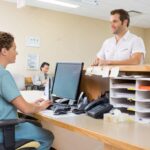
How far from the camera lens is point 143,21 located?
7.89m

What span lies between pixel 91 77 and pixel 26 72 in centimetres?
449

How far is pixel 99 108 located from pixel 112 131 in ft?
1.29

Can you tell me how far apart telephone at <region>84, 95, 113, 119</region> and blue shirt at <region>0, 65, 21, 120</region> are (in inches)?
18.8

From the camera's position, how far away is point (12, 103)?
166 cm

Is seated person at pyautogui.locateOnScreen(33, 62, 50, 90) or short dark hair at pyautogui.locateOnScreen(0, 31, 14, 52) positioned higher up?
short dark hair at pyautogui.locateOnScreen(0, 31, 14, 52)

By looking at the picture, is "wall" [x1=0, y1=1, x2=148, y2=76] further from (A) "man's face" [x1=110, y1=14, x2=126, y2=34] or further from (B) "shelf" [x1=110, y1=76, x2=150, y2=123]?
(B) "shelf" [x1=110, y1=76, x2=150, y2=123]

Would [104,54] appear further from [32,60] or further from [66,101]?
[32,60]

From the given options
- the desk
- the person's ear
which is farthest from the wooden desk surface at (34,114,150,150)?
the person's ear

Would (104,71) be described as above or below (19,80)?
above

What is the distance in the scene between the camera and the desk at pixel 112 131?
1.16m

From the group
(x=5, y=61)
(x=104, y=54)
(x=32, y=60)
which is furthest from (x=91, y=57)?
(x=5, y=61)

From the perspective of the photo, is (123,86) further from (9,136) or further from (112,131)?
(9,136)

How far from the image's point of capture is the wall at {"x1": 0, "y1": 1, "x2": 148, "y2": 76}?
6332 millimetres

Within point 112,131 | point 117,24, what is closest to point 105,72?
point 112,131
